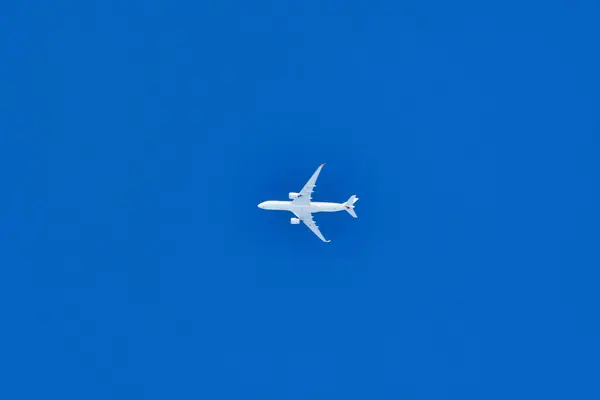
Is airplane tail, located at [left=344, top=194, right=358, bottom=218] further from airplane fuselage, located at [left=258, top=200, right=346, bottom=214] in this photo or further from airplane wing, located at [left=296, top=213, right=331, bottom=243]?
airplane wing, located at [left=296, top=213, right=331, bottom=243]

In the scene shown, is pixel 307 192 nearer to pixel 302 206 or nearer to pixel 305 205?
pixel 305 205

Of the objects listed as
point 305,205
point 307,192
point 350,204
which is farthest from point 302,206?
point 350,204

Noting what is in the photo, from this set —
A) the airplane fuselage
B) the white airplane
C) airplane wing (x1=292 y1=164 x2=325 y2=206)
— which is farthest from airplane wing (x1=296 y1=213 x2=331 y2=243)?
airplane wing (x1=292 y1=164 x2=325 y2=206)

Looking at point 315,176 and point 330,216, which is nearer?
point 315,176
